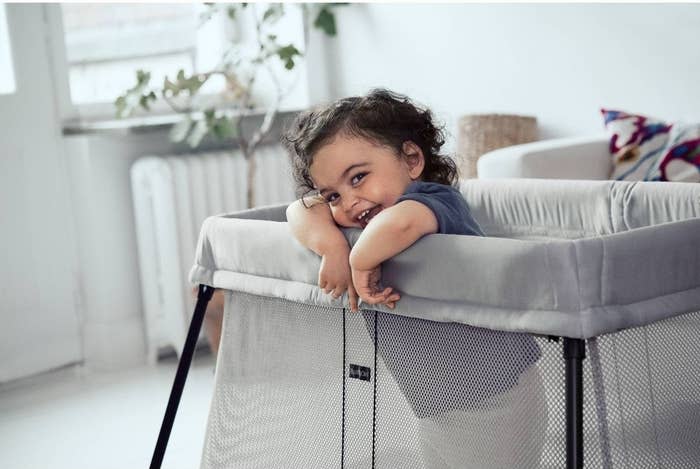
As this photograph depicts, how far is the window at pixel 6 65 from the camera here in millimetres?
2682

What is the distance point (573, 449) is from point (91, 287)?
214cm

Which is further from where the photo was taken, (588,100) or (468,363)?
(588,100)

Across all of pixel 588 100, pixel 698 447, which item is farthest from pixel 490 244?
pixel 588 100

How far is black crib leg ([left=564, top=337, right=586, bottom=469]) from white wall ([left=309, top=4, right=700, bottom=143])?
1.60 m

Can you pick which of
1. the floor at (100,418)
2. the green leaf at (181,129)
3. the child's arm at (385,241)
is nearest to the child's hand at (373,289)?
the child's arm at (385,241)

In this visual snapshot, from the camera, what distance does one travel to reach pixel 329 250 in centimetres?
124

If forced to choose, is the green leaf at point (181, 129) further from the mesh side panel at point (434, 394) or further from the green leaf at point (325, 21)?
the mesh side panel at point (434, 394)

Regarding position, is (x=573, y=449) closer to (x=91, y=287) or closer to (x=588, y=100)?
(x=588, y=100)

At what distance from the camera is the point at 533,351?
1.07 m

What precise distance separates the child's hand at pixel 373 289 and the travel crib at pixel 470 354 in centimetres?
1

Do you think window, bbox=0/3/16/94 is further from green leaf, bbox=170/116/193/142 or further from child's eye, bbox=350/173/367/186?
child's eye, bbox=350/173/367/186

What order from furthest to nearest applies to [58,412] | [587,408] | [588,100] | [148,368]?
[148,368], [588,100], [58,412], [587,408]

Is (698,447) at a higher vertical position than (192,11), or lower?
lower

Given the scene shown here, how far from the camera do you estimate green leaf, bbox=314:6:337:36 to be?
3.14 m
